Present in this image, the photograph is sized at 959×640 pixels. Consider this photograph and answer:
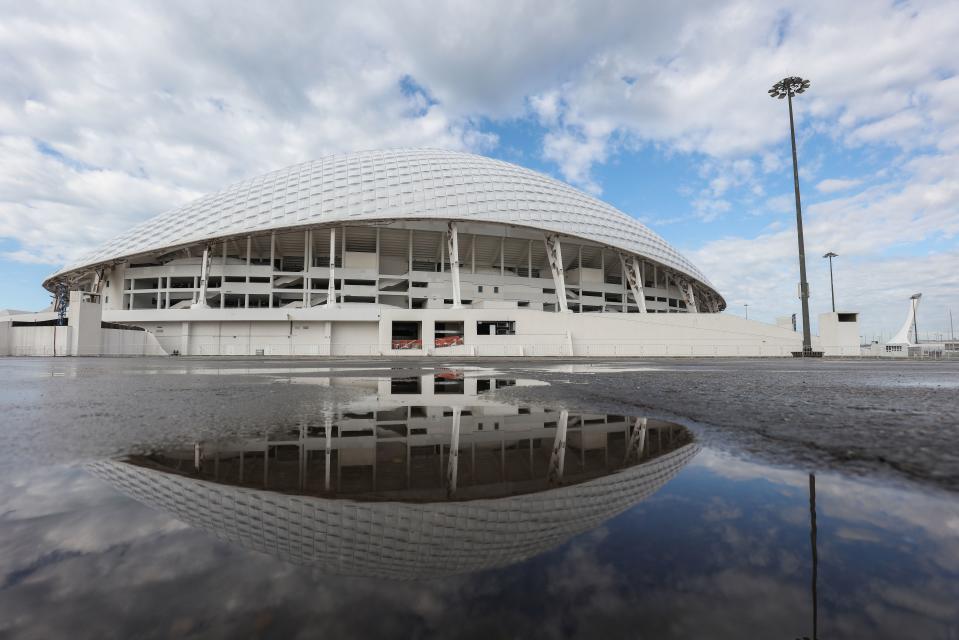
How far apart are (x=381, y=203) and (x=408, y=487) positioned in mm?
45023

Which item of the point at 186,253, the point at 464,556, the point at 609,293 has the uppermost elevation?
the point at 186,253

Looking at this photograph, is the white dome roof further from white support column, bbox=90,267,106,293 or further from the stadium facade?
white support column, bbox=90,267,106,293

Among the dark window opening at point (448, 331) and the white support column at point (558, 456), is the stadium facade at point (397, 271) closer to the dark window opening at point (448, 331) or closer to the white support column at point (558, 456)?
the dark window opening at point (448, 331)

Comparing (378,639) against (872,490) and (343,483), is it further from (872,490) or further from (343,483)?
(872,490)

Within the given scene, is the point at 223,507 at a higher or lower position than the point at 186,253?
lower

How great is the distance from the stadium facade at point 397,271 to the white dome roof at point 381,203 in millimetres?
187

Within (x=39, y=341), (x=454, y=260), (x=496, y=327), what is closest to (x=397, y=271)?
(x=454, y=260)

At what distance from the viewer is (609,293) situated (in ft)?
181

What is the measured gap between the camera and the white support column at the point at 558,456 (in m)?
2.45

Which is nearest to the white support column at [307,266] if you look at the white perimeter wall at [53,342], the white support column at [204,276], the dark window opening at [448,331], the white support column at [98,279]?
the white support column at [204,276]

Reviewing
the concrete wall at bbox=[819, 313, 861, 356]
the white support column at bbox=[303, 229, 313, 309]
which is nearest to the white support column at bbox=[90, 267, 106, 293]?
the white support column at bbox=[303, 229, 313, 309]

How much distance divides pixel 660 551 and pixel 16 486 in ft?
9.52

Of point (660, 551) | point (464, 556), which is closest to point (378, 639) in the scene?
point (464, 556)

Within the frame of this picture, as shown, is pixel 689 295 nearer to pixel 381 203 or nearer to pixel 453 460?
pixel 381 203
